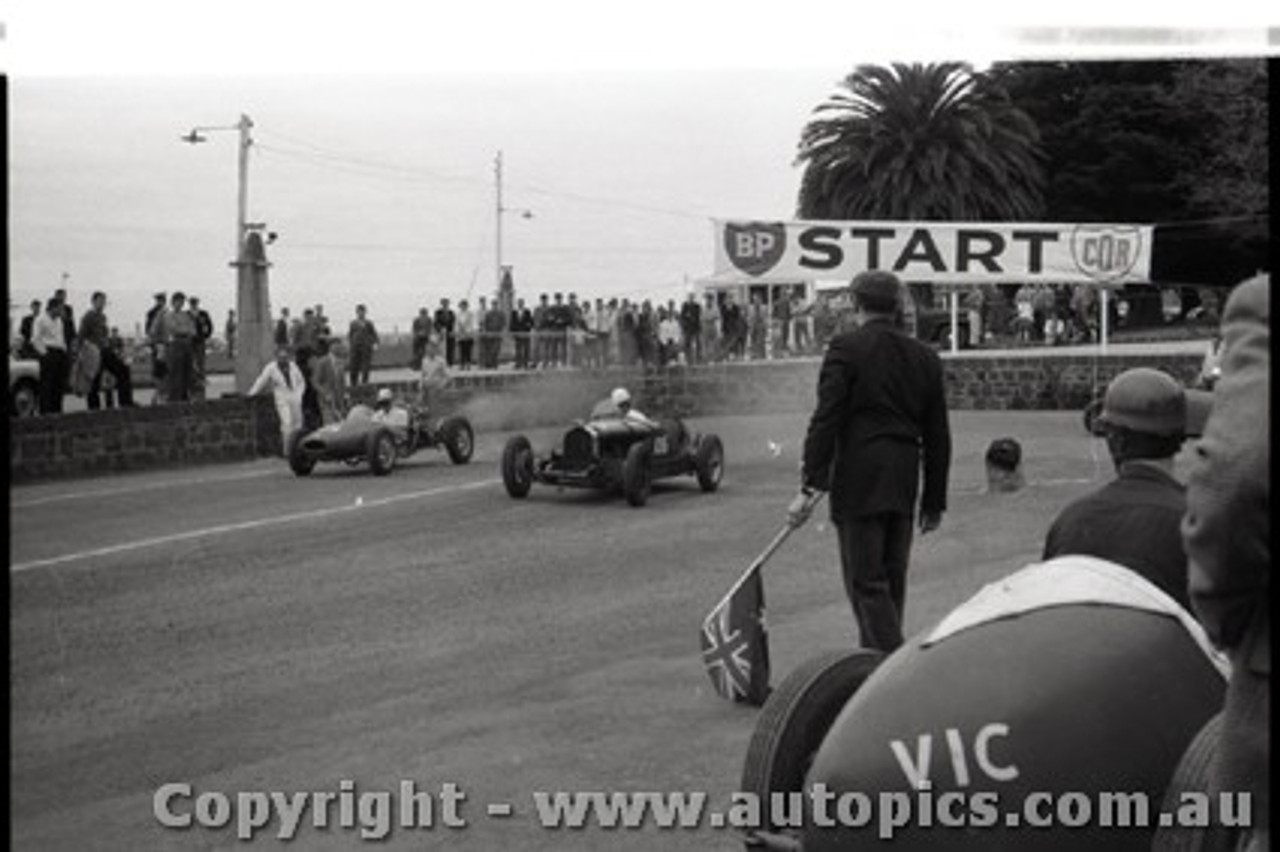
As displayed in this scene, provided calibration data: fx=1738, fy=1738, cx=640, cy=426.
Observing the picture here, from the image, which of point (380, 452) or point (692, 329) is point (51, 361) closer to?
point (380, 452)

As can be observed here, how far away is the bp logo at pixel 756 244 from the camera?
13117 mm

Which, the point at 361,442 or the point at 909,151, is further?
the point at 361,442

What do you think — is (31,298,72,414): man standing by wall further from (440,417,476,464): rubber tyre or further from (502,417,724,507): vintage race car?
(440,417,476,464): rubber tyre

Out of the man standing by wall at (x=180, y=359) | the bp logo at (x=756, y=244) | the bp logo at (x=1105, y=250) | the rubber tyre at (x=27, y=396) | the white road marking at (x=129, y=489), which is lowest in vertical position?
the white road marking at (x=129, y=489)

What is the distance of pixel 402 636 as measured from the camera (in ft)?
24.7

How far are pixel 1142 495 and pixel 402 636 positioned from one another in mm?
4487

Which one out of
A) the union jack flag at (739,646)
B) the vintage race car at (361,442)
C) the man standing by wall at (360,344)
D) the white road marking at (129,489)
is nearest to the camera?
the union jack flag at (739,646)

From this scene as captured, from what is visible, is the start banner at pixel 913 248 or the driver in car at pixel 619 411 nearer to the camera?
the start banner at pixel 913 248

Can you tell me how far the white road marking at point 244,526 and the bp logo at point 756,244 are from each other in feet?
9.05

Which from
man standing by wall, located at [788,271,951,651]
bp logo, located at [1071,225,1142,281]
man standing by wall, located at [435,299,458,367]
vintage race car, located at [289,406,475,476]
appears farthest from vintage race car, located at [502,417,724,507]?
man standing by wall, located at [435,299,458,367]

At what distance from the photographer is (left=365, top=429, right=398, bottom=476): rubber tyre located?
1477 centimetres

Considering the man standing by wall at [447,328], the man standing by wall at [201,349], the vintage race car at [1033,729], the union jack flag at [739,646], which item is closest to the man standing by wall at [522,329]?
the man standing by wall at [447,328]

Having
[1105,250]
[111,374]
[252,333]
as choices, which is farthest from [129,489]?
[1105,250]

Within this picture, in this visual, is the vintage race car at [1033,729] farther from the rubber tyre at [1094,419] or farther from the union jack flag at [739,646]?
the union jack flag at [739,646]
